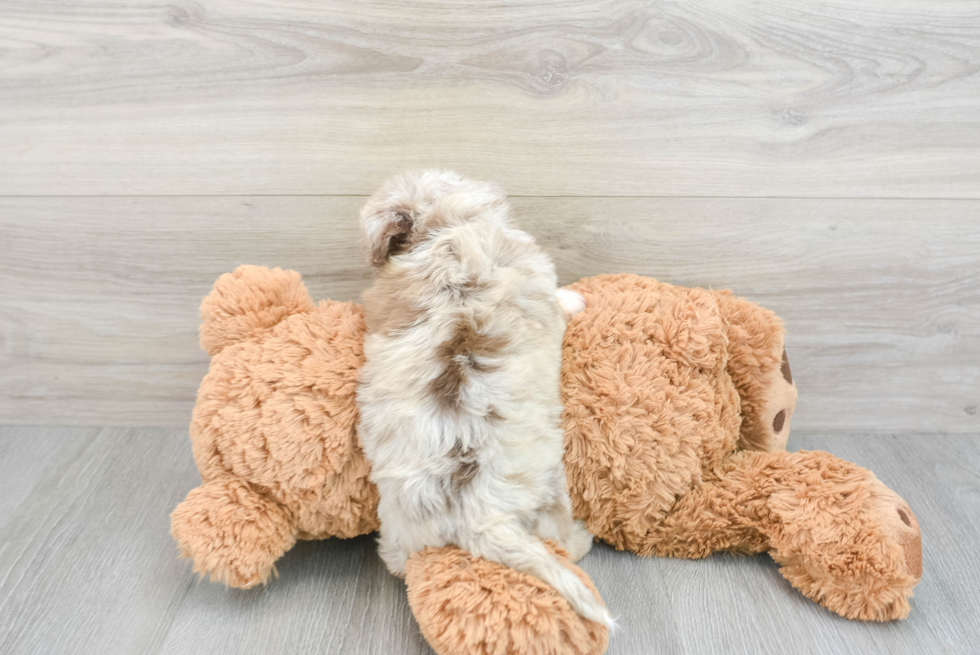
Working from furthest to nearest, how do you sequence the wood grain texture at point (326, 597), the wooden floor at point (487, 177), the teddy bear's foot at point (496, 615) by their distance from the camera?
the wooden floor at point (487, 177)
the wood grain texture at point (326, 597)
the teddy bear's foot at point (496, 615)

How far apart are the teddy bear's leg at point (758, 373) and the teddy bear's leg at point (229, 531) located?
521 mm

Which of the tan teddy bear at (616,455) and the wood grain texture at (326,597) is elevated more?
the tan teddy bear at (616,455)

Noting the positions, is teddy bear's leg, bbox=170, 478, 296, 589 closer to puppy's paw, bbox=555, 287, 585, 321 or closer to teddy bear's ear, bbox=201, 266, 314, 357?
teddy bear's ear, bbox=201, 266, 314, 357

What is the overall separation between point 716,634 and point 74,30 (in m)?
0.99

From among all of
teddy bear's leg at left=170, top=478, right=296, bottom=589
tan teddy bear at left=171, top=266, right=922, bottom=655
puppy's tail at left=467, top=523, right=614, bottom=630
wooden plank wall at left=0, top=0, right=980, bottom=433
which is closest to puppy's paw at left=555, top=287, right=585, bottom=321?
tan teddy bear at left=171, top=266, right=922, bottom=655

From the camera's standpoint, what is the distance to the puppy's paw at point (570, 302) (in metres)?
0.72

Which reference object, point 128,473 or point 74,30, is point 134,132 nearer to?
point 74,30

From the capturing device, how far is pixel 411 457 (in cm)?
59

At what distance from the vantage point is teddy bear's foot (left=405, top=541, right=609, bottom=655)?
54cm

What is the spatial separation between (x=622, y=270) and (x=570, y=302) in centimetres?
18

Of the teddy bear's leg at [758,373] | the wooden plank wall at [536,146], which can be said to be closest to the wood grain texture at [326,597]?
the teddy bear's leg at [758,373]

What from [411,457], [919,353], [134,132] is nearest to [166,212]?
[134,132]

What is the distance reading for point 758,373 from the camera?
29.3 inches

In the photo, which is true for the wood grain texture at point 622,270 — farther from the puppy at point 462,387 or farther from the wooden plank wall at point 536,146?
the puppy at point 462,387
